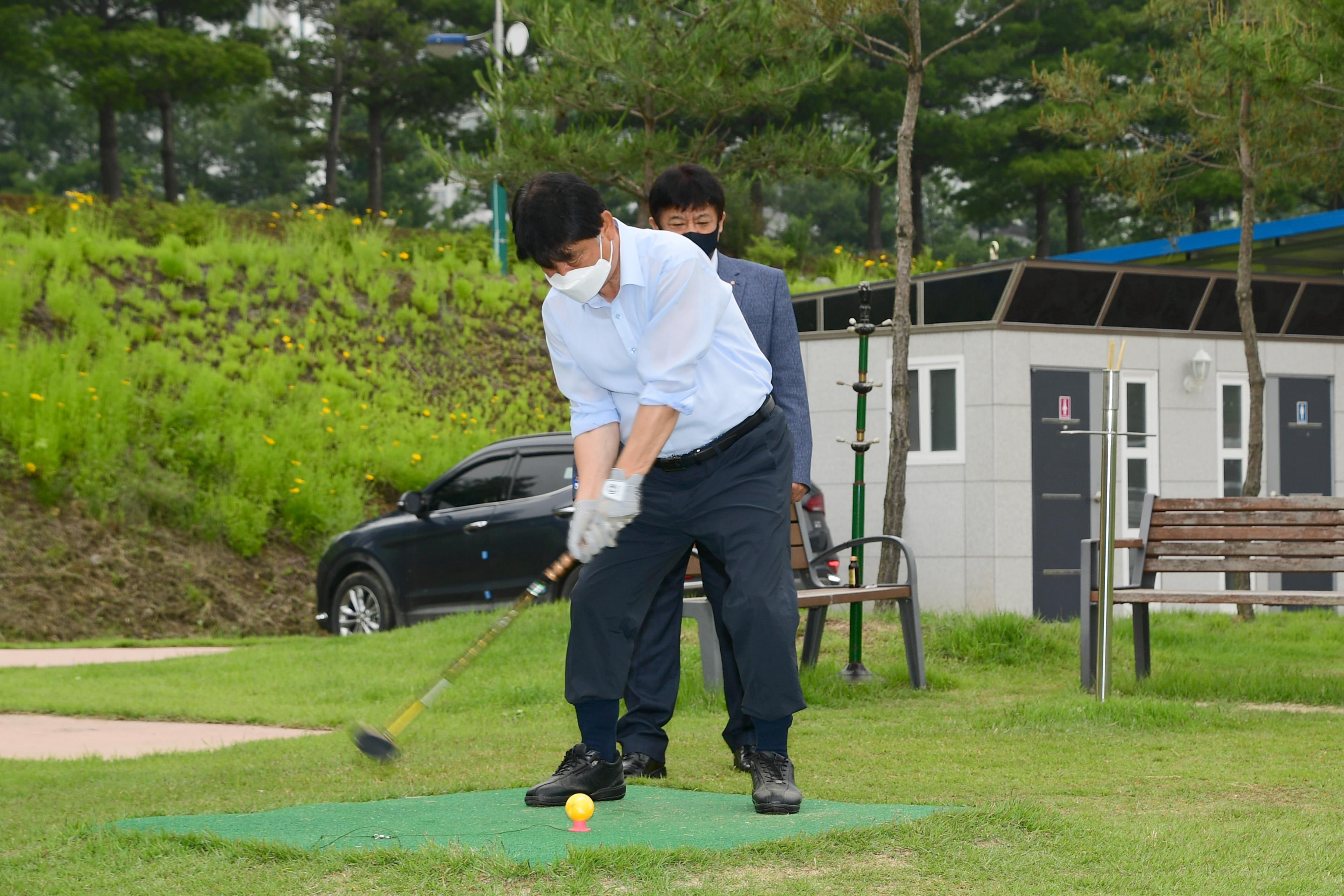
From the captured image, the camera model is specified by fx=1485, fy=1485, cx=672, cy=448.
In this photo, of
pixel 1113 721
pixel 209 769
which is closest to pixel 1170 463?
pixel 1113 721

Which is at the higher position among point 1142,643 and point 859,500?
point 859,500

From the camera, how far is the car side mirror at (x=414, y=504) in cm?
1156

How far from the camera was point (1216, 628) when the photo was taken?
35.1 feet

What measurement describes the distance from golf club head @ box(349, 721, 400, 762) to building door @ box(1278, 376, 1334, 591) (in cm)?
1127

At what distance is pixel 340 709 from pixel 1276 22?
7399 millimetres

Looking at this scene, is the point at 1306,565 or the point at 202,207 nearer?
the point at 1306,565

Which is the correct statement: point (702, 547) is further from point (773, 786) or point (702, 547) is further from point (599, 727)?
point (773, 786)

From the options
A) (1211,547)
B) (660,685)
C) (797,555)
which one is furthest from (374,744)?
(1211,547)

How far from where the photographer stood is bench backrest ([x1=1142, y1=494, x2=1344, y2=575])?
7309mm

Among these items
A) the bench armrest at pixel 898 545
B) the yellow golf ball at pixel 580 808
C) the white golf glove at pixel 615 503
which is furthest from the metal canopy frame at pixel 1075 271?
the yellow golf ball at pixel 580 808

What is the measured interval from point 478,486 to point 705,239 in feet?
22.2

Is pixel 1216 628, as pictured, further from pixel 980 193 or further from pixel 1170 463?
pixel 980 193

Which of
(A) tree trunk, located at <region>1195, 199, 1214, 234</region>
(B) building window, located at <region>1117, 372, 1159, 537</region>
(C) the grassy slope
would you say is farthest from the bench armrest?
(A) tree trunk, located at <region>1195, 199, 1214, 234</region>

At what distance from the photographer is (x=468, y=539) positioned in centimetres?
1171
